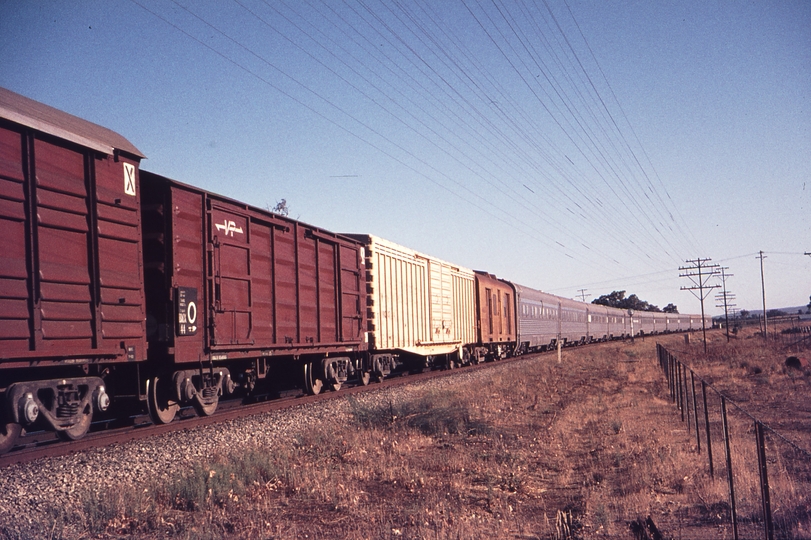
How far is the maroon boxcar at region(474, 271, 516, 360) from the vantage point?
29.1 metres

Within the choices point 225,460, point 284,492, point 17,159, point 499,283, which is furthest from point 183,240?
point 499,283

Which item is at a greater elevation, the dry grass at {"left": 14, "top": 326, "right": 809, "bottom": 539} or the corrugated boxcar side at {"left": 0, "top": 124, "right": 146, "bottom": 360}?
the corrugated boxcar side at {"left": 0, "top": 124, "right": 146, "bottom": 360}

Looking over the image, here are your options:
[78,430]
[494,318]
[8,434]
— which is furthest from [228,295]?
[494,318]

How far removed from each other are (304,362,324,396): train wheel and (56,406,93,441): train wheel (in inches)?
261

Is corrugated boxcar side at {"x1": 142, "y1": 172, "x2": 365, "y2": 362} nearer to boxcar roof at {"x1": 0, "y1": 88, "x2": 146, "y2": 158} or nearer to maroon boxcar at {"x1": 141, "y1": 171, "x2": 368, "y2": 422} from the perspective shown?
maroon boxcar at {"x1": 141, "y1": 171, "x2": 368, "y2": 422}

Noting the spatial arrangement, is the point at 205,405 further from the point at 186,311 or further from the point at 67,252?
the point at 67,252

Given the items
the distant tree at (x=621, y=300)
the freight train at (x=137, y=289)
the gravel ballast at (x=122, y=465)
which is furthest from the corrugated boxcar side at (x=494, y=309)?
the distant tree at (x=621, y=300)

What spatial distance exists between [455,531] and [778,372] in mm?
20318

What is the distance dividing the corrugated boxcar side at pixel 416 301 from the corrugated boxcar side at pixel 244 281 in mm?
2100

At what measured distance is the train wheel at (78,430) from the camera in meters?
8.84

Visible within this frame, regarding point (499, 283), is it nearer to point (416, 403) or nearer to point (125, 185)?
point (416, 403)

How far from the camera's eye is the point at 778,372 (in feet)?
73.3

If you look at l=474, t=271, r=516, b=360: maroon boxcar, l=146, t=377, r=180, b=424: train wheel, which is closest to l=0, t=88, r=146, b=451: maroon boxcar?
l=146, t=377, r=180, b=424: train wheel

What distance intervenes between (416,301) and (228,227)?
1077 centimetres
